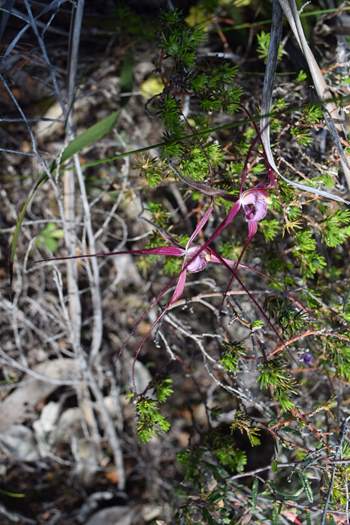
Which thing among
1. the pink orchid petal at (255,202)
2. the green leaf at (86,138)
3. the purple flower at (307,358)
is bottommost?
the purple flower at (307,358)

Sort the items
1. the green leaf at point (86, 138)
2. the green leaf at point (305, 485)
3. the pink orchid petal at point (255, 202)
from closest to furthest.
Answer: the pink orchid petal at point (255, 202)
the green leaf at point (305, 485)
the green leaf at point (86, 138)

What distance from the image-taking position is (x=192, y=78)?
138 centimetres

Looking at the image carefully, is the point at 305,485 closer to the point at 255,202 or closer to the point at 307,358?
the point at 307,358

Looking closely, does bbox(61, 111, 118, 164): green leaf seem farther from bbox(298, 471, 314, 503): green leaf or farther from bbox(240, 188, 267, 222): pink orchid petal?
bbox(298, 471, 314, 503): green leaf

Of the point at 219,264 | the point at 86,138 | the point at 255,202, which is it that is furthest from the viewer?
the point at 219,264

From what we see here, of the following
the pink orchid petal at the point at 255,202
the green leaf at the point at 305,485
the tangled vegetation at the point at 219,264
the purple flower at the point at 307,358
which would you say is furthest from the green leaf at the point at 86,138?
the green leaf at the point at 305,485

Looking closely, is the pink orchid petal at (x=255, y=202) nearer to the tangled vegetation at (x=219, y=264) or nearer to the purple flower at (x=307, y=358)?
the tangled vegetation at (x=219, y=264)

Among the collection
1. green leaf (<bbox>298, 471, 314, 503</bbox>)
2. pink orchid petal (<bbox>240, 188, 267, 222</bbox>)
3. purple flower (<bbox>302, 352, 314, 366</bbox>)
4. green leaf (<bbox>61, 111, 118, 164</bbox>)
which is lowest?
green leaf (<bbox>298, 471, 314, 503</bbox>)

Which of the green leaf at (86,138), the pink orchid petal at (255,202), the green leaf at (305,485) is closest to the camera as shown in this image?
the pink orchid petal at (255,202)

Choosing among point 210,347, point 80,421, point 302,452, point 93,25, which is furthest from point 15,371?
point 93,25

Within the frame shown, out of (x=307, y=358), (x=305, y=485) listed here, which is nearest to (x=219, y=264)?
(x=307, y=358)

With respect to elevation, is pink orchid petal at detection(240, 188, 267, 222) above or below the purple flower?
above

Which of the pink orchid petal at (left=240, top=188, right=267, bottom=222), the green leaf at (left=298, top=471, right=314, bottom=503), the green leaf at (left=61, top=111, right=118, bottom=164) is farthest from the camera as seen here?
the green leaf at (left=61, top=111, right=118, bottom=164)

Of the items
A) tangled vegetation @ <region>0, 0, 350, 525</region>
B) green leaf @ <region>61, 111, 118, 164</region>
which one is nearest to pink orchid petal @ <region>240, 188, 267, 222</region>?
tangled vegetation @ <region>0, 0, 350, 525</region>
